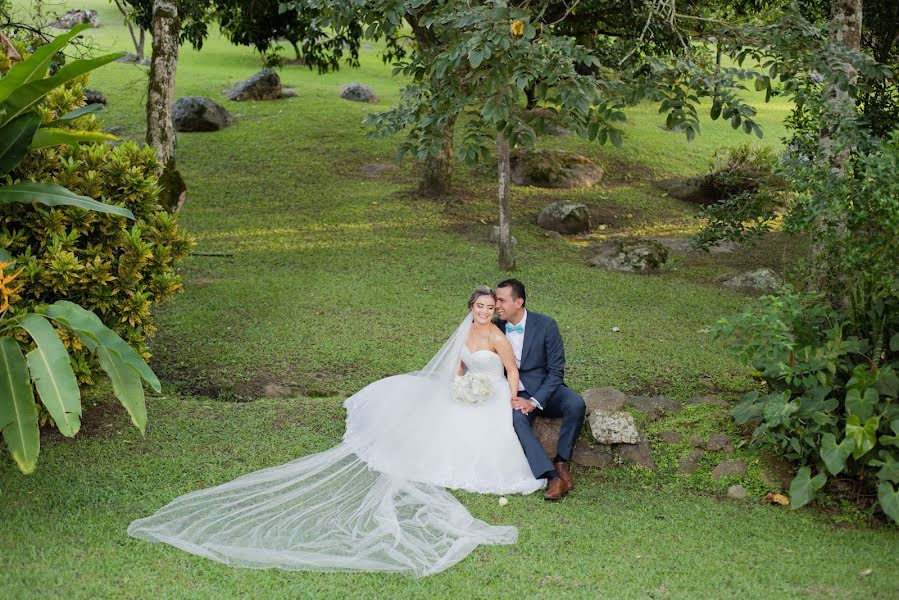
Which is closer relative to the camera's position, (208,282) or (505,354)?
(505,354)

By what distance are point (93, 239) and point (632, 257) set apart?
8227mm

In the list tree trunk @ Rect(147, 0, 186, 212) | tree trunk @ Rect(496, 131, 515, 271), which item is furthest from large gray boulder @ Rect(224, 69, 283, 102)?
tree trunk @ Rect(496, 131, 515, 271)

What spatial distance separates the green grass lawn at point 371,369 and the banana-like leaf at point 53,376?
2.56 feet

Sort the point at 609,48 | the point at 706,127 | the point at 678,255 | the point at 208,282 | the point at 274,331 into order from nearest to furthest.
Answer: the point at 274,331 → the point at 208,282 → the point at 609,48 → the point at 678,255 → the point at 706,127

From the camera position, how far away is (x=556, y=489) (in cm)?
624

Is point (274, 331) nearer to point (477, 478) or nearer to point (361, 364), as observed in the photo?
point (361, 364)

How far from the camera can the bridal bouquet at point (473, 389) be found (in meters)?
6.73

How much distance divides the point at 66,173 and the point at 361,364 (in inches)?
134

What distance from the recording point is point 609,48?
13.4 m

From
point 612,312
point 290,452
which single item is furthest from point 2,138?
point 612,312

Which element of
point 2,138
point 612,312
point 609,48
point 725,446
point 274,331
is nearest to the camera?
point 2,138

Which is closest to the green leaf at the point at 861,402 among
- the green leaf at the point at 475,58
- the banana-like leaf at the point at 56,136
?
the green leaf at the point at 475,58

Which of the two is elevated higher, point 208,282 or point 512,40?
point 512,40

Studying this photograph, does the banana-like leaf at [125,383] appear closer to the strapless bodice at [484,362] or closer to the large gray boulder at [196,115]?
the strapless bodice at [484,362]
